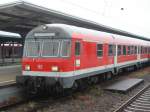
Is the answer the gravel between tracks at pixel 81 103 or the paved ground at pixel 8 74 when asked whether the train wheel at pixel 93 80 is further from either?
the paved ground at pixel 8 74

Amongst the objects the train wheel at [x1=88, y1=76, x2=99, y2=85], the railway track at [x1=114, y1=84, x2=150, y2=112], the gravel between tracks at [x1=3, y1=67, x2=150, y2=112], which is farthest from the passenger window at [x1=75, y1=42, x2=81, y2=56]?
the railway track at [x1=114, y1=84, x2=150, y2=112]

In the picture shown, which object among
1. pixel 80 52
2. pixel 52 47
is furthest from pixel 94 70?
pixel 52 47

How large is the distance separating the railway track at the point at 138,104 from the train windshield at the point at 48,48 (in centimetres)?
288

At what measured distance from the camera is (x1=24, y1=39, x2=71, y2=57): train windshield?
1209 cm

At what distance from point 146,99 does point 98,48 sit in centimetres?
354

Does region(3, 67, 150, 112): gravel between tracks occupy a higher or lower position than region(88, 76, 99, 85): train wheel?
lower

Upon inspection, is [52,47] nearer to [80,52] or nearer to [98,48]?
[80,52]

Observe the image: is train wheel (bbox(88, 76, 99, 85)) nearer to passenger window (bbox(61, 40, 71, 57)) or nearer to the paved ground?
passenger window (bbox(61, 40, 71, 57))

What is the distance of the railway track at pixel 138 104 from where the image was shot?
10.7 metres

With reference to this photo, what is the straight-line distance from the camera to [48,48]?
40.8ft

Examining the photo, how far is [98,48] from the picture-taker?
15.2 meters

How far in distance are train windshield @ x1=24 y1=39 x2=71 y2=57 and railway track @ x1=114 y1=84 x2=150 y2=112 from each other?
2879 millimetres

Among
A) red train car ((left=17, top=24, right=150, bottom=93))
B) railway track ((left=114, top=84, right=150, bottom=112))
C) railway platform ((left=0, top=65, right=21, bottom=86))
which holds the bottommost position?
railway track ((left=114, top=84, right=150, bottom=112))

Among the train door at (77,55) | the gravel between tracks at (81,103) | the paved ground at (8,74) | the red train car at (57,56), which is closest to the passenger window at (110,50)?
the red train car at (57,56)
